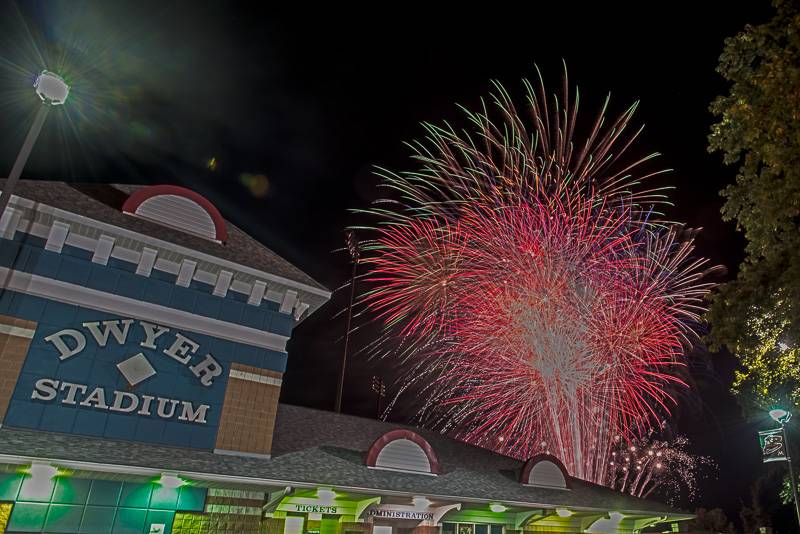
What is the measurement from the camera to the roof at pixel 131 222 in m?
12.8

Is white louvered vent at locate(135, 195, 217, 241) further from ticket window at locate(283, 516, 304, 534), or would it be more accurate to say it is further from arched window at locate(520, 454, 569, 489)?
arched window at locate(520, 454, 569, 489)

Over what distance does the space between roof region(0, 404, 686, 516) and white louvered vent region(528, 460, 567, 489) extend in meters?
0.26

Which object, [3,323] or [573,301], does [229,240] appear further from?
[573,301]

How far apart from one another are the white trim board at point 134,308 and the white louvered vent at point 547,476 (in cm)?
959

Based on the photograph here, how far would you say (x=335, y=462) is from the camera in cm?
1479

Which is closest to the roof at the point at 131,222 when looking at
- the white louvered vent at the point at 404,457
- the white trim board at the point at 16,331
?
the white trim board at the point at 16,331

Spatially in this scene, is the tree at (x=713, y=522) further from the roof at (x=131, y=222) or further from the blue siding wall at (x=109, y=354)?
the blue siding wall at (x=109, y=354)

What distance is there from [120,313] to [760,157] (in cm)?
1680

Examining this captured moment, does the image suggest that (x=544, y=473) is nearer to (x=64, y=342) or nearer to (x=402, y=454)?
(x=402, y=454)

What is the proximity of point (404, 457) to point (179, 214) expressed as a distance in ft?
31.6

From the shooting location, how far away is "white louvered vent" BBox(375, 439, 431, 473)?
50.2ft

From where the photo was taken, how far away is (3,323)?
11.5 meters

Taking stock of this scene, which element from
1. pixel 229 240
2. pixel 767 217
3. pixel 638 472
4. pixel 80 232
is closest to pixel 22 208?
pixel 80 232

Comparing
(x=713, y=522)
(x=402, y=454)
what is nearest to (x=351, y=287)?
(x=402, y=454)
